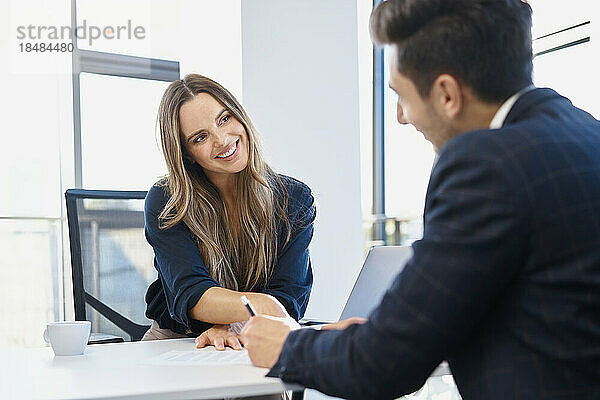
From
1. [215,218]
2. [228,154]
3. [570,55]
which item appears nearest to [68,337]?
[215,218]

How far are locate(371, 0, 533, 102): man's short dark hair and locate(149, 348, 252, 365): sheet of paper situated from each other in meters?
0.67

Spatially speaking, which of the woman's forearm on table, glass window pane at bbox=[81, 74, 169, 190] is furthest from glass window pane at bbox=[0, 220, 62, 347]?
the woman's forearm on table

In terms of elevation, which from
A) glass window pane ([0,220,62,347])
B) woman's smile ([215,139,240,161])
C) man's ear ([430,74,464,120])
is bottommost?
glass window pane ([0,220,62,347])

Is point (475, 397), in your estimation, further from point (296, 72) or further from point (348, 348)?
point (296, 72)

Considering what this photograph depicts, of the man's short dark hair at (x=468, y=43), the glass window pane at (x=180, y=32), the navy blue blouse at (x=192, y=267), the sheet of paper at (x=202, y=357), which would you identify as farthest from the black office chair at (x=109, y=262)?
the man's short dark hair at (x=468, y=43)

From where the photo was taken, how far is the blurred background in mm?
3303

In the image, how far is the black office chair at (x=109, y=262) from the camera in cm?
235

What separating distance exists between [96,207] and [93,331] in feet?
1.25

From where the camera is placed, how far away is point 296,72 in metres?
3.35

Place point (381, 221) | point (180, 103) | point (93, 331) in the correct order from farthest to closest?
point (381, 221) → point (93, 331) → point (180, 103)

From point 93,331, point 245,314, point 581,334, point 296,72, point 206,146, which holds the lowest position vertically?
point 93,331

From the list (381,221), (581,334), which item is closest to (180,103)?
(581,334)

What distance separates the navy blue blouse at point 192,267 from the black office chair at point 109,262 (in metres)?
0.27

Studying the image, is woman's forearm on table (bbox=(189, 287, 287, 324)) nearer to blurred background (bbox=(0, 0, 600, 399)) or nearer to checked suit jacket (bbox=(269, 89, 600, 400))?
checked suit jacket (bbox=(269, 89, 600, 400))
